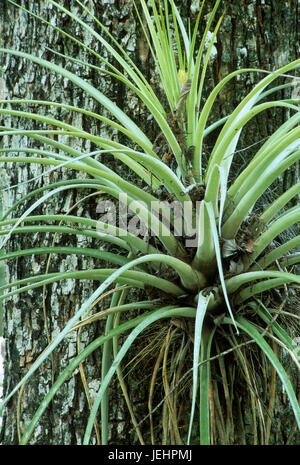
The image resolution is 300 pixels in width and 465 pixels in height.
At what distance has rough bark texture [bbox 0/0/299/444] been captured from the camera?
3.32 ft

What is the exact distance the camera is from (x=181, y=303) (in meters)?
0.87

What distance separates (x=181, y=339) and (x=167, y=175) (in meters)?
0.30

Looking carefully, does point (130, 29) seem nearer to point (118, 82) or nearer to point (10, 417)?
point (118, 82)

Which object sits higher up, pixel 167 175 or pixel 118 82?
pixel 118 82

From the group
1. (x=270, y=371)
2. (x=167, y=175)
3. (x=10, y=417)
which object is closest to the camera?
(x=167, y=175)

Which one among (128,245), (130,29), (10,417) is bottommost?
(10,417)

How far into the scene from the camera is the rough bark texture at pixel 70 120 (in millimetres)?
1012

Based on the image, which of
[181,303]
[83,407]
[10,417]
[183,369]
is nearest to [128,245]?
[181,303]

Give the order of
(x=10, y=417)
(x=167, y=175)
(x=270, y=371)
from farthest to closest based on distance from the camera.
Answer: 1. (x=10, y=417)
2. (x=270, y=371)
3. (x=167, y=175)

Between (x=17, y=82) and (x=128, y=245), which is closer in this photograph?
(x=128, y=245)

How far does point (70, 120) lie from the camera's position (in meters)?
1.10

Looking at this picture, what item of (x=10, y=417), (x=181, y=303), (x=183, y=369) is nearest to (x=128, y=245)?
(x=181, y=303)

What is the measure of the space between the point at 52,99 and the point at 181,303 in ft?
1.79

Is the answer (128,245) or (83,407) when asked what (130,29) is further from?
(83,407)
